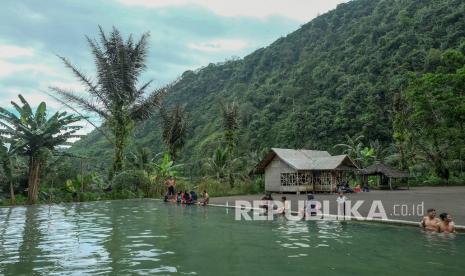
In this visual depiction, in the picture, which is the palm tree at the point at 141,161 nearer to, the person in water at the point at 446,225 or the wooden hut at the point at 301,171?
the wooden hut at the point at 301,171

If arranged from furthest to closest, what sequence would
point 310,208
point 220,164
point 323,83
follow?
point 323,83, point 220,164, point 310,208

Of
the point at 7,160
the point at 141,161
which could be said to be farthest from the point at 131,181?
the point at 7,160

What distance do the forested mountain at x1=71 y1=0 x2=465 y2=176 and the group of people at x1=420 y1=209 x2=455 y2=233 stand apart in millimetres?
39449

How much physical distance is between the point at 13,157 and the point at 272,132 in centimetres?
4515

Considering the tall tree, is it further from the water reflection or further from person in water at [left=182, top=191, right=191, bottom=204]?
the water reflection

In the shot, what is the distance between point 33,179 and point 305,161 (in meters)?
20.9

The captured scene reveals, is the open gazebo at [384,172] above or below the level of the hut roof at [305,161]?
below

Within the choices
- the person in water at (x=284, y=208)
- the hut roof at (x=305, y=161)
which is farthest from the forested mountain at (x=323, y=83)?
the person in water at (x=284, y=208)

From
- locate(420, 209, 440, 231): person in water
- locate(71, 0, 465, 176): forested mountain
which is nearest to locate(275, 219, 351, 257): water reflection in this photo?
locate(420, 209, 440, 231): person in water

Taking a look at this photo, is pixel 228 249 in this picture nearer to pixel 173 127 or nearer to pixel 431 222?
pixel 431 222

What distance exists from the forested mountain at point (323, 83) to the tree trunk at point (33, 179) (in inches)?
1025

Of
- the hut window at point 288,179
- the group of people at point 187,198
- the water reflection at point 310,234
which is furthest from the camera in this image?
the hut window at point 288,179

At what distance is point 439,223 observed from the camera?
11.9 m

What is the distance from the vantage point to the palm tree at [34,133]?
24.8 m
